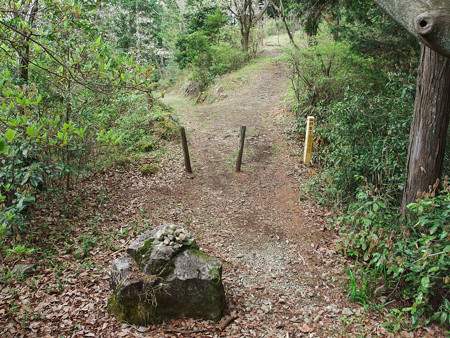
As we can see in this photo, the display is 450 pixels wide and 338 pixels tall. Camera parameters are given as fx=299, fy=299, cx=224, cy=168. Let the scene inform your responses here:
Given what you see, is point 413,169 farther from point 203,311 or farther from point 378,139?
point 203,311

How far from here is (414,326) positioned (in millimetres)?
3885

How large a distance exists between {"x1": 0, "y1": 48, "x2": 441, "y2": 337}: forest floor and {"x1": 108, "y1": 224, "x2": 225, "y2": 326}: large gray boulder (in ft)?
0.53

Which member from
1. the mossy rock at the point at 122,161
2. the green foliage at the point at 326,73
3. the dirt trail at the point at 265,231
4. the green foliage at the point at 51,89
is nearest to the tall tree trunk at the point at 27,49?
the green foliage at the point at 51,89

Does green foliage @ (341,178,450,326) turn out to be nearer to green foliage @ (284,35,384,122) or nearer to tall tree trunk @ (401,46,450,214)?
tall tree trunk @ (401,46,450,214)

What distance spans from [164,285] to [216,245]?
1.94 m

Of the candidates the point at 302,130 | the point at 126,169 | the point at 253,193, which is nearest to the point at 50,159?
the point at 126,169

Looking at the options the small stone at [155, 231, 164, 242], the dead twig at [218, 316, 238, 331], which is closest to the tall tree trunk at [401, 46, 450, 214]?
the dead twig at [218, 316, 238, 331]

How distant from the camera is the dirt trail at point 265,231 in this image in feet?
13.9

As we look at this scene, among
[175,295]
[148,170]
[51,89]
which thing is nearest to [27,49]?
[51,89]

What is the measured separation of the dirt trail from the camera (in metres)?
4.23

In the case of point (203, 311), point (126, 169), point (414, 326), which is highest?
point (126, 169)

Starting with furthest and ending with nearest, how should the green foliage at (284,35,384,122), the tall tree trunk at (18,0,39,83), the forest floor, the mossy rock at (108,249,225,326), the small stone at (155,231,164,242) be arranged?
the green foliage at (284,35,384,122), the tall tree trunk at (18,0,39,83), the small stone at (155,231,164,242), the forest floor, the mossy rock at (108,249,225,326)

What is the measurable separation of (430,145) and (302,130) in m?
5.36

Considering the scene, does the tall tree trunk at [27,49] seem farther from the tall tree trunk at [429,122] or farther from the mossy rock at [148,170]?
the tall tree trunk at [429,122]
